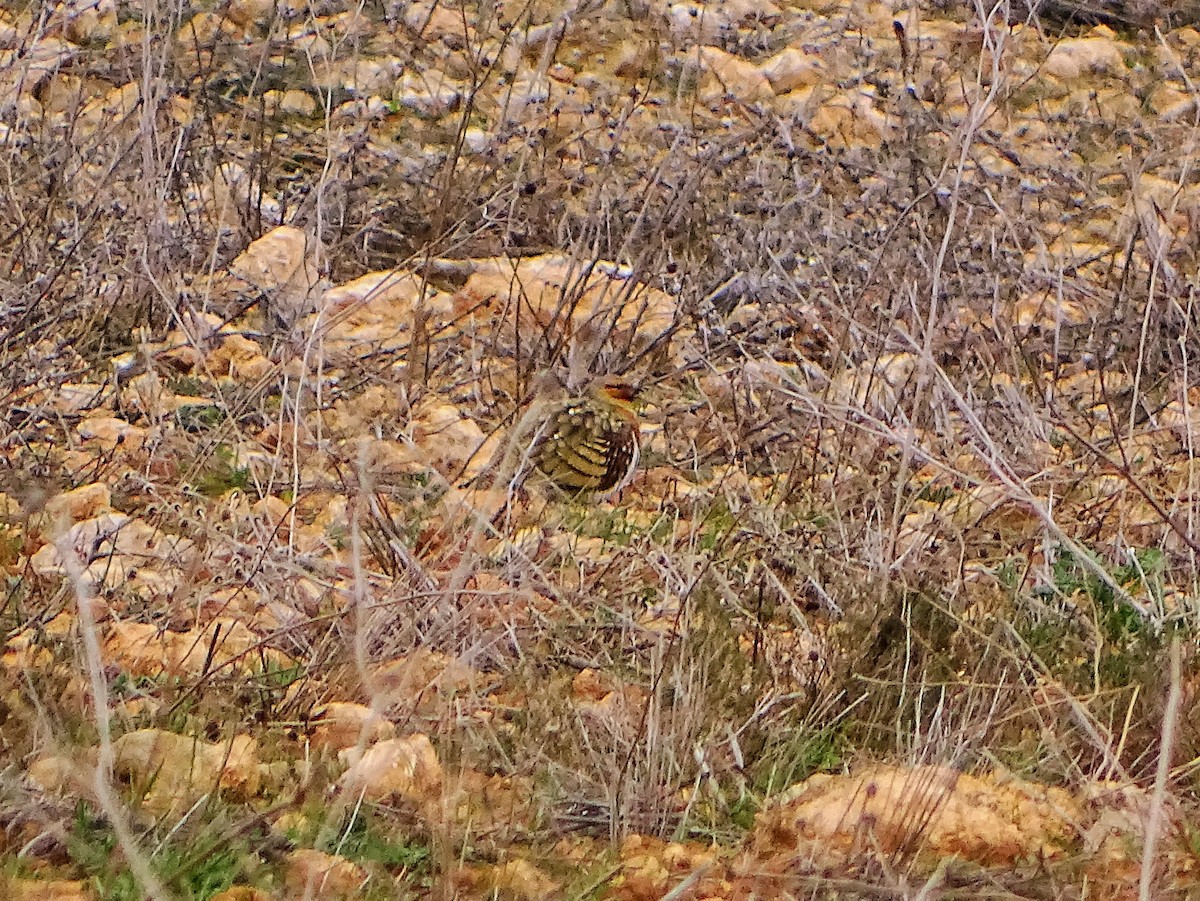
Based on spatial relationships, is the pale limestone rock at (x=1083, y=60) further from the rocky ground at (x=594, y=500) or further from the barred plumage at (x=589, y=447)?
the barred plumage at (x=589, y=447)

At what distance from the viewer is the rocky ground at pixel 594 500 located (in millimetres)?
2471

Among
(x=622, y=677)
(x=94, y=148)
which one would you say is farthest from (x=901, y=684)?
(x=94, y=148)

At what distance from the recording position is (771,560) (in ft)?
11.8

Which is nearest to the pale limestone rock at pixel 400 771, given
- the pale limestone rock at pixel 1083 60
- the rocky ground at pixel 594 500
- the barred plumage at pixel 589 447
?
the rocky ground at pixel 594 500

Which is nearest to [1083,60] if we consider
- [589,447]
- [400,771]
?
[589,447]

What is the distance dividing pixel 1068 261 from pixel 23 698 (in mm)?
3690

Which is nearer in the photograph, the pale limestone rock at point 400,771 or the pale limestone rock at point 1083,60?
the pale limestone rock at point 400,771

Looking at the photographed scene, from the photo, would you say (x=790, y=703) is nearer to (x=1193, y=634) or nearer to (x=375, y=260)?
(x=1193, y=634)

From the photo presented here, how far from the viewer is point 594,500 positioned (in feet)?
14.0

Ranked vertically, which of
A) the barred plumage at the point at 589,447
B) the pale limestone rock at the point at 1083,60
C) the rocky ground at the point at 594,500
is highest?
the pale limestone rock at the point at 1083,60

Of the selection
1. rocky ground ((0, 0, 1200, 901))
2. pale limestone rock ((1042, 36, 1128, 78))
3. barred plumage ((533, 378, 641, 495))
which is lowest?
barred plumage ((533, 378, 641, 495))

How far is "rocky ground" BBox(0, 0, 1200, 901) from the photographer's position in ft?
8.11

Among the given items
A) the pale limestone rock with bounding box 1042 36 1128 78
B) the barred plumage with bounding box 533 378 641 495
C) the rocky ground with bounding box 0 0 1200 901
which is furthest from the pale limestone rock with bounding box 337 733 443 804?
the pale limestone rock with bounding box 1042 36 1128 78

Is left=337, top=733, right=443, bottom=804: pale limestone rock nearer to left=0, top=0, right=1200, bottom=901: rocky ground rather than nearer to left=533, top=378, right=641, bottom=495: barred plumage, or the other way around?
left=0, top=0, right=1200, bottom=901: rocky ground
